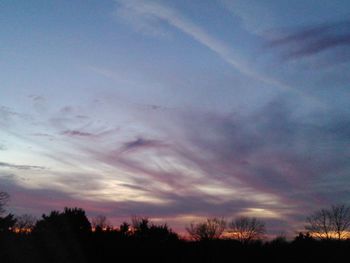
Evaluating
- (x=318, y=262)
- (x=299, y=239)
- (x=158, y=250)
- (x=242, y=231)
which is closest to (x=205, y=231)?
(x=242, y=231)

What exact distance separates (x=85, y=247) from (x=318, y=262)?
1719 centimetres

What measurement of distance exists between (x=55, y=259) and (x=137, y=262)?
4.50m

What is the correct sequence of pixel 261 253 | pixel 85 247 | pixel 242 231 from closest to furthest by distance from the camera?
pixel 85 247
pixel 261 253
pixel 242 231

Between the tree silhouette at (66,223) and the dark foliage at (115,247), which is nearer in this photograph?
the dark foliage at (115,247)

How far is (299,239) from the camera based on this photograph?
37312 millimetres

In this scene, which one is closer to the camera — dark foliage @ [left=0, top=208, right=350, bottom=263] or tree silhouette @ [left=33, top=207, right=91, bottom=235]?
dark foliage @ [left=0, top=208, right=350, bottom=263]

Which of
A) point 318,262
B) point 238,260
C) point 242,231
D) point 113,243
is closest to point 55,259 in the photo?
point 113,243

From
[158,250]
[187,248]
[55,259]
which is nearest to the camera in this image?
[55,259]

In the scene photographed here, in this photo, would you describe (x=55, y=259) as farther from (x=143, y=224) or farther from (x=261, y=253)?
(x=261, y=253)

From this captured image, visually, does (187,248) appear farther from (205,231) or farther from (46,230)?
(205,231)

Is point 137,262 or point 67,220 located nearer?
point 137,262

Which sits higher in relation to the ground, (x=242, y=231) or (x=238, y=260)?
(x=242, y=231)

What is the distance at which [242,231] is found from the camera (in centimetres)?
9569

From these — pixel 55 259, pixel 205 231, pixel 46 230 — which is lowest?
pixel 55 259
